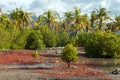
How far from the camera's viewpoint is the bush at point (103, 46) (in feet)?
280

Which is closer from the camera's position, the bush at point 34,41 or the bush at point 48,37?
the bush at point 34,41

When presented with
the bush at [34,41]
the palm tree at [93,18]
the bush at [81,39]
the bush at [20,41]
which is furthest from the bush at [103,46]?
the palm tree at [93,18]

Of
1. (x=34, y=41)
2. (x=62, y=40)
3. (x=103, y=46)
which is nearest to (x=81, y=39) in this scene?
(x=62, y=40)

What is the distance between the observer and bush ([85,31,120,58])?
3359 inches

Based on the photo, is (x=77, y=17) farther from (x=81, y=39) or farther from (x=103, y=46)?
(x=103, y=46)

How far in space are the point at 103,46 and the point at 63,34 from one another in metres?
42.3

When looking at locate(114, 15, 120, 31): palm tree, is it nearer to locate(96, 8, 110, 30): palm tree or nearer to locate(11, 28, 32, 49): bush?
locate(96, 8, 110, 30): palm tree

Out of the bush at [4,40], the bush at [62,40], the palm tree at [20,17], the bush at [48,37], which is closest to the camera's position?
the bush at [4,40]

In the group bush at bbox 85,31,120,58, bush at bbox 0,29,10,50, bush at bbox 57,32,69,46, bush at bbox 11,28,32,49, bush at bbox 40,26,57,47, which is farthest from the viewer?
bush at bbox 57,32,69,46

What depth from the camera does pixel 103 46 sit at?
87.3 m

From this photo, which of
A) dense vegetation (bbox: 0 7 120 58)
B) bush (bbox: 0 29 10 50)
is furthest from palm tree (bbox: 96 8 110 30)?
bush (bbox: 0 29 10 50)

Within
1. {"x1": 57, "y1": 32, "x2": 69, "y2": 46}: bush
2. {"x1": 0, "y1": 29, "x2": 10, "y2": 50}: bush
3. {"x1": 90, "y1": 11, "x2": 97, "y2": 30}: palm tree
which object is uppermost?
{"x1": 90, "y1": 11, "x2": 97, "y2": 30}: palm tree

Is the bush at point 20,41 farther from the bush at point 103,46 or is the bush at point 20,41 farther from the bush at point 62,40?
the bush at point 62,40

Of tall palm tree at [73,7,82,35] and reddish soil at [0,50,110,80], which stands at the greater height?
tall palm tree at [73,7,82,35]
